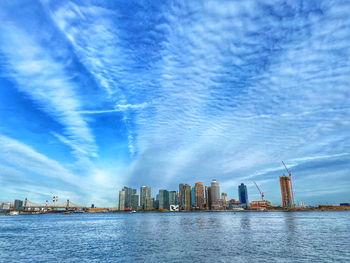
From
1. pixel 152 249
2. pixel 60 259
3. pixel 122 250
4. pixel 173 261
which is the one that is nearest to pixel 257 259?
pixel 173 261

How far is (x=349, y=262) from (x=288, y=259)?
9367 millimetres

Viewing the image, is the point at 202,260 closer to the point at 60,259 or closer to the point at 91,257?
the point at 91,257

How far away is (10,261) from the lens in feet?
143

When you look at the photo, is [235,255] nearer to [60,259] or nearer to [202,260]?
[202,260]

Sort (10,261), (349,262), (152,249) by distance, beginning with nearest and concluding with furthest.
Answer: (349,262), (10,261), (152,249)

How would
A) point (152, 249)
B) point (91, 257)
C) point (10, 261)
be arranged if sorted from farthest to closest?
1. point (152, 249)
2. point (91, 257)
3. point (10, 261)

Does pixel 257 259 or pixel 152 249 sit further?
pixel 152 249

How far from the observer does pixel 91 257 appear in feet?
152

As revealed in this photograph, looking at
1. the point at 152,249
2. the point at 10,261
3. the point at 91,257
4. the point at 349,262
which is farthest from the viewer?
the point at 152,249

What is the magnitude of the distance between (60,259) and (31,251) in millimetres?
13885

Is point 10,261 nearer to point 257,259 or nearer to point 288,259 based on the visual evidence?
point 257,259

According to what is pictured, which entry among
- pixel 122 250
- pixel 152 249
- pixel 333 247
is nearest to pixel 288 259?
pixel 333 247

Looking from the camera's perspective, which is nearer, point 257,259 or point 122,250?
point 257,259

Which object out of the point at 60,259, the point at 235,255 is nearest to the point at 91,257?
the point at 60,259
